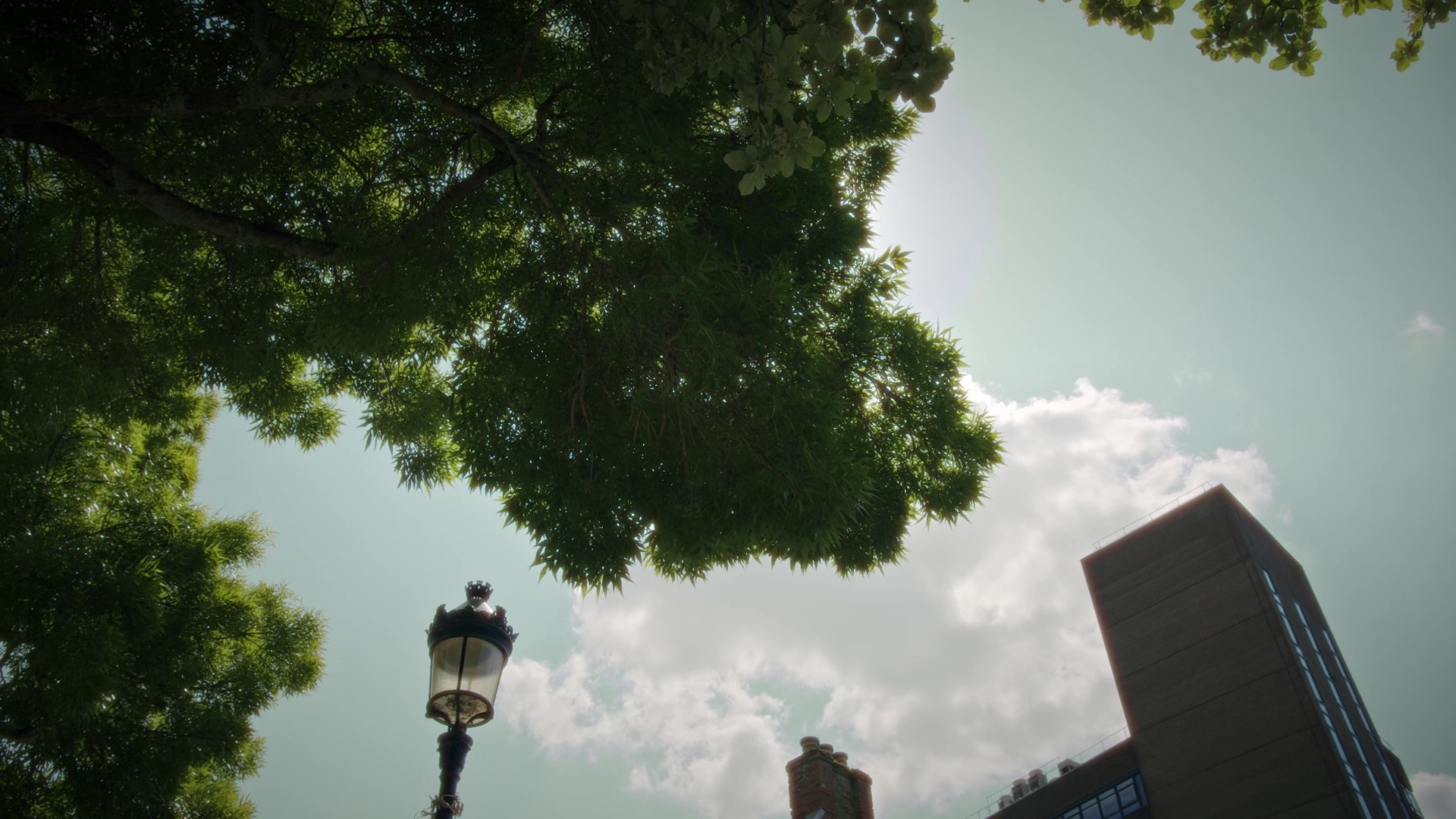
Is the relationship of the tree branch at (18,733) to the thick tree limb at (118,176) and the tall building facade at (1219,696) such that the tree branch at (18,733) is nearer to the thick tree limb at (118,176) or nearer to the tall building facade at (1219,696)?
the thick tree limb at (118,176)

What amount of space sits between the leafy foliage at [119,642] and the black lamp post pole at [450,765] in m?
4.92

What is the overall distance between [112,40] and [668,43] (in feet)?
13.3

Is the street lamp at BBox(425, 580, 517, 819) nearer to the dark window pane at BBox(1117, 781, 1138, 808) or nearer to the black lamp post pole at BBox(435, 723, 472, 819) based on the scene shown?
the black lamp post pole at BBox(435, 723, 472, 819)

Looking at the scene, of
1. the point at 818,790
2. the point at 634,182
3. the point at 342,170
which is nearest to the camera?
the point at 634,182

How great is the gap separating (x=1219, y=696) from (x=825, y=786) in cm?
2529

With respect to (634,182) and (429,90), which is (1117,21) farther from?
(429,90)

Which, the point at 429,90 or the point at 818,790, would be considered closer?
the point at 429,90

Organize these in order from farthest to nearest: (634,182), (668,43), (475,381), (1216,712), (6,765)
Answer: (1216,712) → (6,765) → (475,381) → (634,182) → (668,43)

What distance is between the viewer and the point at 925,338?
7590mm

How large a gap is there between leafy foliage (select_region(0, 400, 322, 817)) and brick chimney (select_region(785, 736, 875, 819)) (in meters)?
6.67

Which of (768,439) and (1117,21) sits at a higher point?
(1117,21)

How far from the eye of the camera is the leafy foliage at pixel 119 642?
25.5 ft

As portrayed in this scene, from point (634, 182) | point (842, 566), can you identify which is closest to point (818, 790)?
point (842, 566)

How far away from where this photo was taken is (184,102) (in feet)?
15.0
